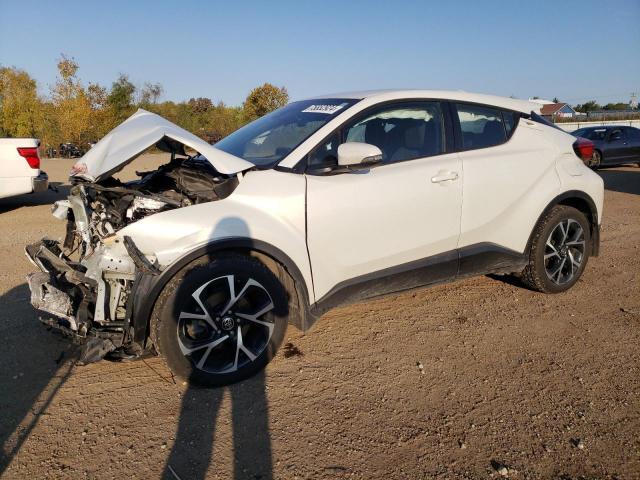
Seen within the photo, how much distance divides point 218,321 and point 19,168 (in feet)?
25.3

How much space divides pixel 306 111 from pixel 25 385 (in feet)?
9.21

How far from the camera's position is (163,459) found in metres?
2.35

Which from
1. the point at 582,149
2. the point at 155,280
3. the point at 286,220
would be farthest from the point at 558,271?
the point at 155,280

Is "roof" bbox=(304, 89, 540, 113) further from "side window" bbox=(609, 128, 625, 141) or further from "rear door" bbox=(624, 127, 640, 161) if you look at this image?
"rear door" bbox=(624, 127, 640, 161)

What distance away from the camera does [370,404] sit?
2.78m

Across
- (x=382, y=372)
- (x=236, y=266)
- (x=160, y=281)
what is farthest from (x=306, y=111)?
(x=382, y=372)

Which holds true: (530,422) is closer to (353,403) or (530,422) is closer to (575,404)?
(575,404)

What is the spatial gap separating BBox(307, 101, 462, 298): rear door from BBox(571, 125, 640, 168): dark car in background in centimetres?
1314

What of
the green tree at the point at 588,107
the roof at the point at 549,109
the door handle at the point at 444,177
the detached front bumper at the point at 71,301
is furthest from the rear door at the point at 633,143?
the green tree at the point at 588,107

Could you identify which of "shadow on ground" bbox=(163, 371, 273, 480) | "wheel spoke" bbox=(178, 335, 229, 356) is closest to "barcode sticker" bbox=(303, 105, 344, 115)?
"wheel spoke" bbox=(178, 335, 229, 356)

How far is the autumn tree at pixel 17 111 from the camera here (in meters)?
38.1

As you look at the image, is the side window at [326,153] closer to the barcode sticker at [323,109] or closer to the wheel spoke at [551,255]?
the barcode sticker at [323,109]

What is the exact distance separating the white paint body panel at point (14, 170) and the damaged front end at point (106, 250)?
251 inches

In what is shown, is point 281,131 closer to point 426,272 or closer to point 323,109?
point 323,109
